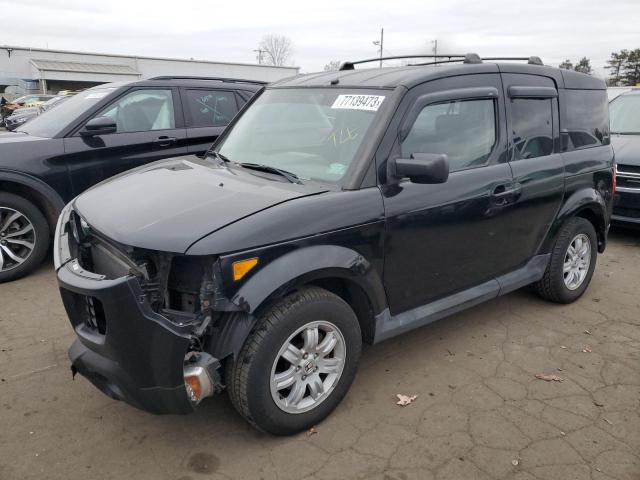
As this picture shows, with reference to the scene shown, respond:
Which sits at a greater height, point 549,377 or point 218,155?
point 218,155

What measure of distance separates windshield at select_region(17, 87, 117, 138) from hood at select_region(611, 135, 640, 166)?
6157 mm

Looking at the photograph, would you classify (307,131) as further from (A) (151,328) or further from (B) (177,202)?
(A) (151,328)

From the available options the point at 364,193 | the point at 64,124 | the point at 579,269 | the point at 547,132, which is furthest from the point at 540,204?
the point at 64,124

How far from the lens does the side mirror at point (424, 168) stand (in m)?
2.78

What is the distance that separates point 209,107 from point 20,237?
253 cm

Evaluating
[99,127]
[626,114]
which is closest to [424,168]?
[99,127]

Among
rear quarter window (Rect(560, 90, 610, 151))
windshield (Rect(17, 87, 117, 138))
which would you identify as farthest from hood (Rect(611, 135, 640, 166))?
windshield (Rect(17, 87, 117, 138))

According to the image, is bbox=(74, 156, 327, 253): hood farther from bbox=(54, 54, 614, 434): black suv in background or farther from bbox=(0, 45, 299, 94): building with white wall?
bbox=(0, 45, 299, 94): building with white wall

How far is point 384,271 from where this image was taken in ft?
9.86

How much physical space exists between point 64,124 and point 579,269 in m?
5.16

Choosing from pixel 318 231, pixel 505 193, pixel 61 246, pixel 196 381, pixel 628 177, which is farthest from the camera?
pixel 628 177

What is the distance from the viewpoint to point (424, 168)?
278 centimetres

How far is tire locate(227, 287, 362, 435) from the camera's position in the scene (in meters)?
2.51

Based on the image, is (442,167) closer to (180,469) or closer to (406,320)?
(406,320)
